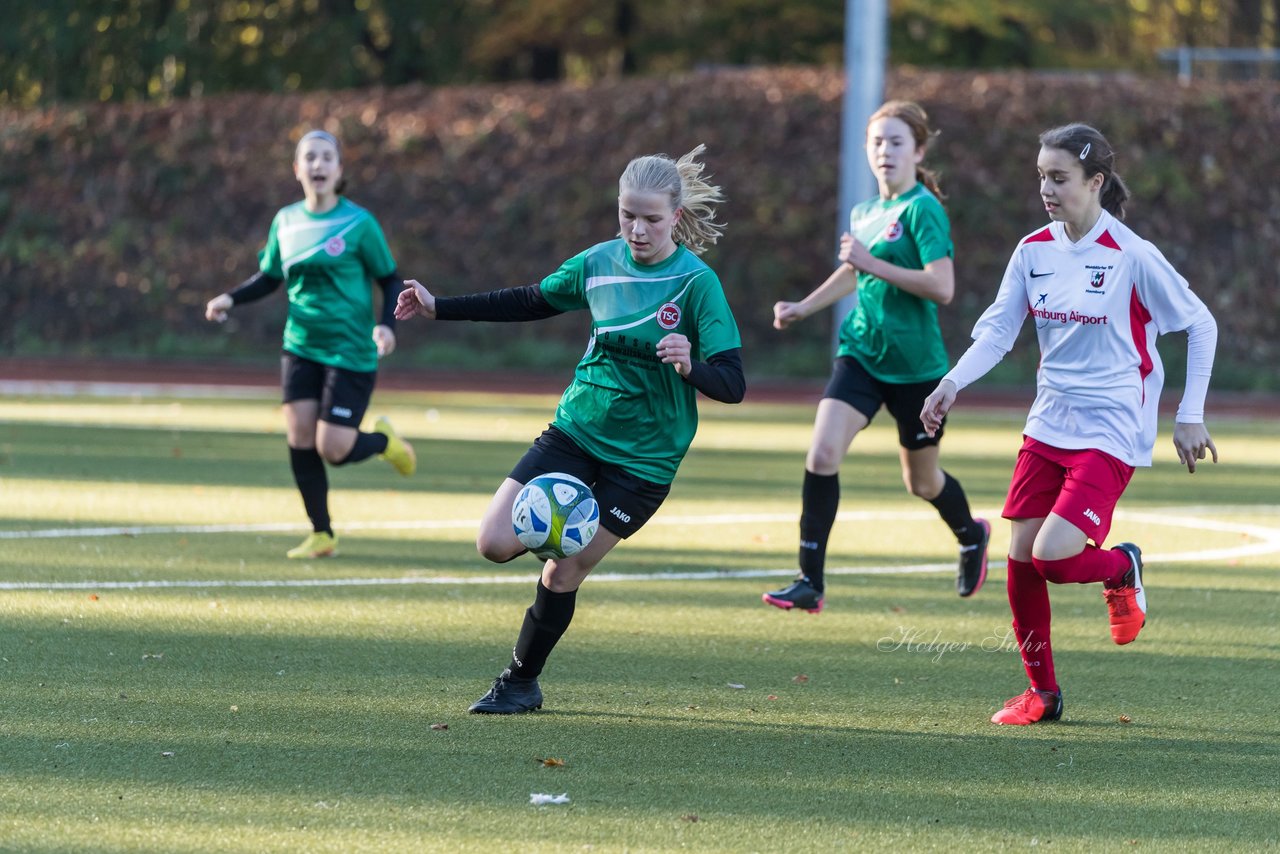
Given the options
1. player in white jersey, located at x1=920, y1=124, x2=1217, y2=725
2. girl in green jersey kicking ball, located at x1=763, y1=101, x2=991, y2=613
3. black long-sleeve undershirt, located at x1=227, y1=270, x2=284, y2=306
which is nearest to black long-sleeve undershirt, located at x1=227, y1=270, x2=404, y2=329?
black long-sleeve undershirt, located at x1=227, y1=270, x2=284, y2=306

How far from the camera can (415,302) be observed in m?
6.00

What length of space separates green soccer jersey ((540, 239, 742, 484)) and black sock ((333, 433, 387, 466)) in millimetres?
3510

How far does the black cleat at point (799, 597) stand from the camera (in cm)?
778

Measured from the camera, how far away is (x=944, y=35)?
3153 centimetres

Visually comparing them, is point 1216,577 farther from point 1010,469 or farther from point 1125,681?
point 1010,469

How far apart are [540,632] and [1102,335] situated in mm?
2065

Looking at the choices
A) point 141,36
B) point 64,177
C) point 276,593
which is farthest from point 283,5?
point 276,593

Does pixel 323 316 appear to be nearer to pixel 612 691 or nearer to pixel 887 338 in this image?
pixel 887 338

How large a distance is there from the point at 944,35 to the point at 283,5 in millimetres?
12046

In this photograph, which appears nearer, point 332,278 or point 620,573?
point 620,573

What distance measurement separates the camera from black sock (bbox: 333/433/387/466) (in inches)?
364

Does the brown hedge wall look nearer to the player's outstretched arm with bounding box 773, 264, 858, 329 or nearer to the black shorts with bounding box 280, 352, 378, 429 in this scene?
the black shorts with bounding box 280, 352, 378, 429

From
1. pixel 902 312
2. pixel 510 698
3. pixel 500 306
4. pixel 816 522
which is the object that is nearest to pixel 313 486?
pixel 816 522

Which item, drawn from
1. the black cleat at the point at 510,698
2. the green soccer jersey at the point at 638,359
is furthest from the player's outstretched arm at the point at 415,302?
the black cleat at the point at 510,698
